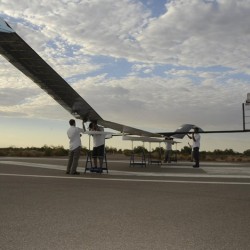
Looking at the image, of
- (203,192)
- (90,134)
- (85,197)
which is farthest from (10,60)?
(203,192)

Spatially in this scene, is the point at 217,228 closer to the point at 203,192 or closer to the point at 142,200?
the point at 142,200

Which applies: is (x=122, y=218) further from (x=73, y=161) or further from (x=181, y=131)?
(x=181, y=131)

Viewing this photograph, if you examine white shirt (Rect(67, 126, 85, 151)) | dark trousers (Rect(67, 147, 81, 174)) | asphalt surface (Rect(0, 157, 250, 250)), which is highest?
white shirt (Rect(67, 126, 85, 151))

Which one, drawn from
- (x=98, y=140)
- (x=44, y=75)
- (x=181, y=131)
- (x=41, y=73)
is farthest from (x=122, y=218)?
(x=181, y=131)

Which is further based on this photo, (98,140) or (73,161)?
(98,140)

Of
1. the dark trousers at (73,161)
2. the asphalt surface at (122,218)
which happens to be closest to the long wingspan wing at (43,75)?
the dark trousers at (73,161)

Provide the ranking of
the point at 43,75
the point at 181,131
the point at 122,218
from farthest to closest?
1. the point at 181,131
2. the point at 43,75
3. the point at 122,218

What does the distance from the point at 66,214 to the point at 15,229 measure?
4.08 feet

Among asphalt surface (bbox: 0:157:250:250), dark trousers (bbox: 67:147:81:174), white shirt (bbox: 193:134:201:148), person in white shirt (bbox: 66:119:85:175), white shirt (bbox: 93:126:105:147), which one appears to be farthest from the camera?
white shirt (bbox: 193:134:201:148)

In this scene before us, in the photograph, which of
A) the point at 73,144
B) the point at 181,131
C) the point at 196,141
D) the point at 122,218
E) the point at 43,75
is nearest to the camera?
the point at 122,218

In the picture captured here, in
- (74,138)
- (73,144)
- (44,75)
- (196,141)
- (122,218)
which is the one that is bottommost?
(122,218)

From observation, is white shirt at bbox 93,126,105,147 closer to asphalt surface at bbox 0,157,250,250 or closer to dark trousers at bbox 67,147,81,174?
dark trousers at bbox 67,147,81,174

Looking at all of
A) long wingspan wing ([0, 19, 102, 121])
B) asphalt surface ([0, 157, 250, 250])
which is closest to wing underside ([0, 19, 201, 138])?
long wingspan wing ([0, 19, 102, 121])

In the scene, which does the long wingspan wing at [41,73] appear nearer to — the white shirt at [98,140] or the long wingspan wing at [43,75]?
the long wingspan wing at [43,75]
